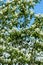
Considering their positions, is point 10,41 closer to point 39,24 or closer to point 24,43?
point 24,43

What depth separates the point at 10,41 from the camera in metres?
24.6

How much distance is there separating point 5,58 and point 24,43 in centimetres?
254

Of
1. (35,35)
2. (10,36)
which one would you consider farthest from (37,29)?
(10,36)

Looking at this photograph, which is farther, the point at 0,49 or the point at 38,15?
the point at 38,15

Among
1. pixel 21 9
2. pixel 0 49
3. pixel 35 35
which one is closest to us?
pixel 0 49

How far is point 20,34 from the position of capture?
24656mm

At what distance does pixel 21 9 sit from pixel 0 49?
529 cm

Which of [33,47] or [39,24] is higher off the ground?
[39,24]

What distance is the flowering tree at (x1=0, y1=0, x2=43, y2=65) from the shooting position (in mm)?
23450

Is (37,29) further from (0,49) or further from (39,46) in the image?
(0,49)

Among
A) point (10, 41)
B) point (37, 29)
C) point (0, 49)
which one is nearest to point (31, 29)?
point (37, 29)

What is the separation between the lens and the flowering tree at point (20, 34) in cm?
2345

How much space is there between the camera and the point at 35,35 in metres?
24.2

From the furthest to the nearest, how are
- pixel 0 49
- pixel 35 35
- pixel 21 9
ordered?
pixel 21 9
pixel 35 35
pixel 0 49
